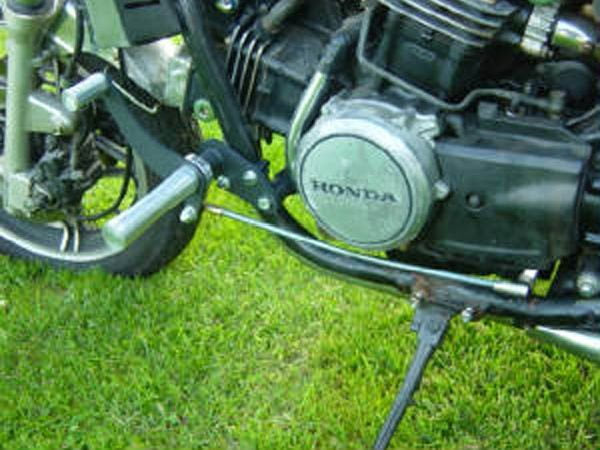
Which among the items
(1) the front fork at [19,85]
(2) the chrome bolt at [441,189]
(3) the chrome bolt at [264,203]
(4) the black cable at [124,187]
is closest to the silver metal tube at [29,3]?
(1) the front fork at [19,85]

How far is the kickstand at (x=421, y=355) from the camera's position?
181 centimetres

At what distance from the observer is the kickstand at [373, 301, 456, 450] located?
181 cm

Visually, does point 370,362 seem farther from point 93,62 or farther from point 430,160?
point 93,62

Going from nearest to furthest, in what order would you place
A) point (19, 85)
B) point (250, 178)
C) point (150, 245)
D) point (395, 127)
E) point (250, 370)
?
point (395, 127), point (250, 178), point (19, 85), point (250, 370), point (150, 245)

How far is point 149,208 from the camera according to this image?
69.0 inches

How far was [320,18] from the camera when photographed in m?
1.88

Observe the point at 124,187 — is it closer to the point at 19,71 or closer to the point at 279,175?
the point at 19,71

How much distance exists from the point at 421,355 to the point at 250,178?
0.50 metres

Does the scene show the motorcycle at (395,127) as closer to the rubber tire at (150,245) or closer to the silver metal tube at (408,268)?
the silver metal tube at (408,268)

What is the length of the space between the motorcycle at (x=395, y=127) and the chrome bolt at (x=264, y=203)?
0.4 inches

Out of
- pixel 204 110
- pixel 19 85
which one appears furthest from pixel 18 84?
pixel 204 110

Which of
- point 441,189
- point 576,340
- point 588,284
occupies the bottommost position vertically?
point 576,340

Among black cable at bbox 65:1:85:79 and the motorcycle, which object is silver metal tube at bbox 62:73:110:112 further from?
black cable at bbox 65:1:85:79

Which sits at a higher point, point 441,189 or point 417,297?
point 441,189
